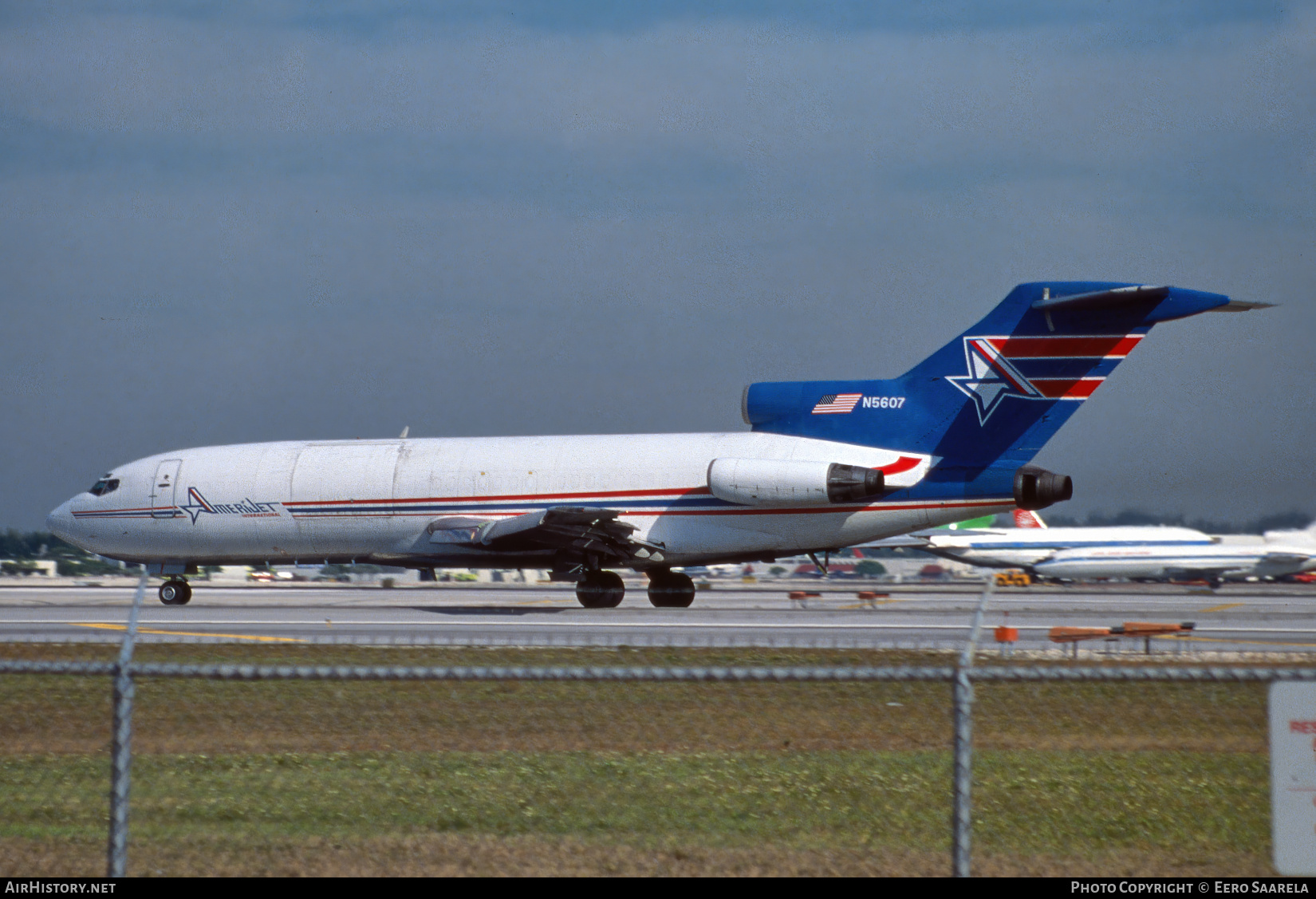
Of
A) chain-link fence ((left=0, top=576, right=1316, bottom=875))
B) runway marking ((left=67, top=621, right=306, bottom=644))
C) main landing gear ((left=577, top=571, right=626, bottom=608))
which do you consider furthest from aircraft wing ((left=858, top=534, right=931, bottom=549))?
chain-link fence ((left=0, top=576, right=1316, bottom=875))

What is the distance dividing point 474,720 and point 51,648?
28.9 ft

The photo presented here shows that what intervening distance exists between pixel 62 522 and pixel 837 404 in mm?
20199

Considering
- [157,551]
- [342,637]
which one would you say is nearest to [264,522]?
[157,551]

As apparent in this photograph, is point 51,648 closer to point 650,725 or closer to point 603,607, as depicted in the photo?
point 650,725

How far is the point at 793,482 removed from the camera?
25.7m

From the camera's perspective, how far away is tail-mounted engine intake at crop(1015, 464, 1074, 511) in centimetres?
2503

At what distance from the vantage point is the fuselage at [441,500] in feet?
86.9

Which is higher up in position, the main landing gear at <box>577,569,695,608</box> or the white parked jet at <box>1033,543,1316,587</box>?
the white parked jet at <box>1033,543,1316,587</box>

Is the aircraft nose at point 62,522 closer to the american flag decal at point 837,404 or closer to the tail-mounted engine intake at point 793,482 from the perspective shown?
the tail-mounted engine intake at point 793,482

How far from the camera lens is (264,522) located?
29828mm

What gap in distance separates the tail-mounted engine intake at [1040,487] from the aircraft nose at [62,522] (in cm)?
2330

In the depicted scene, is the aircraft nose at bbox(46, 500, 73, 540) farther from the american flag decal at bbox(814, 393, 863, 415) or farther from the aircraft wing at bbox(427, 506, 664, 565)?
the american flag decal at bbox(814, 393, 863, 415)

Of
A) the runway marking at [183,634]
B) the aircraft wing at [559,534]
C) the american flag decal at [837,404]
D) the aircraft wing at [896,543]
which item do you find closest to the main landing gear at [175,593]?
the runway marking at [183,634]

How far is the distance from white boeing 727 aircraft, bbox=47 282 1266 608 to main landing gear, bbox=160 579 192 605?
0.28 ft
